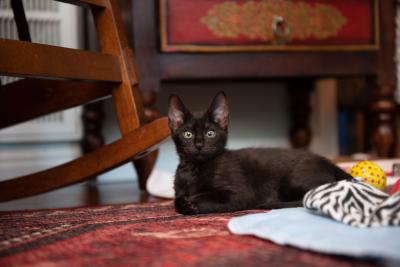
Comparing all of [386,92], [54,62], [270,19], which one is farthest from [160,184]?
[386,92]

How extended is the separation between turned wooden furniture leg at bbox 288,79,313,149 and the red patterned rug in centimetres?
139

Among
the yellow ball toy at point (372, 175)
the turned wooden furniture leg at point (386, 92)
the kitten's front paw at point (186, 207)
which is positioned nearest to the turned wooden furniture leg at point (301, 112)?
the turned wooden furniture leg at point (386, 92)

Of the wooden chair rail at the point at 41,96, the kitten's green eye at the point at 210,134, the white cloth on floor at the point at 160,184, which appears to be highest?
the wooden chair rail at the point at 41,96

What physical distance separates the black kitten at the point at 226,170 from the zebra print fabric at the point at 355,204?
0.74ft

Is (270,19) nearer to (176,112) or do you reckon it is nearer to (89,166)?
(176,112)

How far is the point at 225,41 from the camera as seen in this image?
1547 millimetres

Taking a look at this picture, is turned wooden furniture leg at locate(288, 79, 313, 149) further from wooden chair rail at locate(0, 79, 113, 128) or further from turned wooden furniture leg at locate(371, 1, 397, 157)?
wooden chair rail at locate(0, 79, 113, 128)

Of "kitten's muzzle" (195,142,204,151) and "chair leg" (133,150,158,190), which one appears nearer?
"kitten's muzzle" (195,142,204,151)

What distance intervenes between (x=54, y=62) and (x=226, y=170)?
1.50 ft

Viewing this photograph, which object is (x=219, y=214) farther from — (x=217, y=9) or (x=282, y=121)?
(x=282, y=121)

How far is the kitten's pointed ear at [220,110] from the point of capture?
3.67ft

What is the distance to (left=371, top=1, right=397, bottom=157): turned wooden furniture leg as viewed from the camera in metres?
1.67

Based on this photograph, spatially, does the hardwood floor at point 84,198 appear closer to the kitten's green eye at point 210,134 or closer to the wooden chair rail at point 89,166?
the wooden chair rail at point 89,166

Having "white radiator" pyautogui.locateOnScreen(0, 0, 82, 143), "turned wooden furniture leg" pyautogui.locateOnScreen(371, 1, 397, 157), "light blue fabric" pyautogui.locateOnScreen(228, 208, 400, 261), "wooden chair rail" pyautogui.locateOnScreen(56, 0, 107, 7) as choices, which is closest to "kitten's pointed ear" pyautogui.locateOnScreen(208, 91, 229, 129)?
"light blue fabric" pyautogui.locateOnScreen(228, 208, 400, 261)
